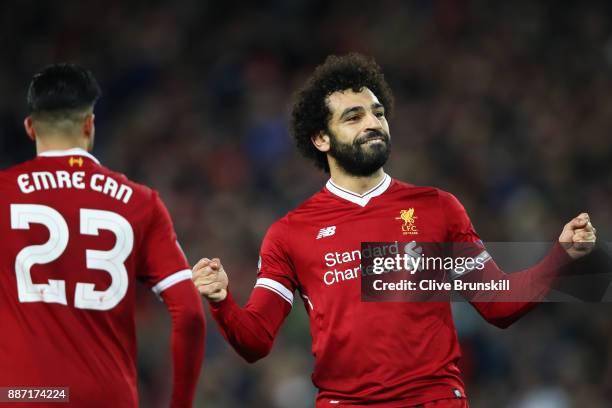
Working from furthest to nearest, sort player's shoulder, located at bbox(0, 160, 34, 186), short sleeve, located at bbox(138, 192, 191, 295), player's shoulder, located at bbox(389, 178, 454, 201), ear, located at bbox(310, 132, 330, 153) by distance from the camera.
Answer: ear, located at bbox(310, 132, 330, 153) < player's shoulder, located at bbox(389, 178, 454, 201) < short sleeve, located at bbox(138, 192, 191, 295) < player's shoulder, located at bbox(0, 160, 34, 186)

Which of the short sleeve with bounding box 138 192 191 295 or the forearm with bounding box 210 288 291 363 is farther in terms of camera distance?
the forearm with bounding box 210 288 291 363

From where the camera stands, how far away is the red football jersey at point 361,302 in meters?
4.86

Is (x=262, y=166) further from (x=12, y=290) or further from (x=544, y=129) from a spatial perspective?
(x=12, y=290)

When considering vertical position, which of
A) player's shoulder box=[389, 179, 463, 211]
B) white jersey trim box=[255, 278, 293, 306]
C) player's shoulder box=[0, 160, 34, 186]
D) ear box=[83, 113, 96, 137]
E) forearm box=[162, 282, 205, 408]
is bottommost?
forearm box=[162, 282, 205, 408]

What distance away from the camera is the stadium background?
9688mm

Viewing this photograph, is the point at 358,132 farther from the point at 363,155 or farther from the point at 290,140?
the point at 290,140

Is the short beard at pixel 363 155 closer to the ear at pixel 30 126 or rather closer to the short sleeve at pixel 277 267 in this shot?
the short sleeve at pixel 277 267

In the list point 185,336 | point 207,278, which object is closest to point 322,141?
point 207,278

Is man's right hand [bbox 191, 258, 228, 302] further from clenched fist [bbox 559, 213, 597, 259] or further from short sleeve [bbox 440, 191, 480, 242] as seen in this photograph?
clenched fist [bbox 559, 213, 597, 259]

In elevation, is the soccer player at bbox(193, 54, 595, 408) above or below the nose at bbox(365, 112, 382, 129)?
below

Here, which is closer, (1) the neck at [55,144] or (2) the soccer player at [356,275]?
(1) the neck at [55,144]

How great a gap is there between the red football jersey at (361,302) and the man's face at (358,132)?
0.14m

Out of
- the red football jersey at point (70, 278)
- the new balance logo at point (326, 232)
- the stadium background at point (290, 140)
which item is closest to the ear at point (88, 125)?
the red football jersey at point (70, 278)

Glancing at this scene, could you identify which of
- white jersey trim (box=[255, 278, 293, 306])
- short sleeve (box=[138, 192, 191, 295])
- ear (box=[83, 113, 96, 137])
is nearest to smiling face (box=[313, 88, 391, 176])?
white jersey trim (box=[255, 278, 293, 306])
